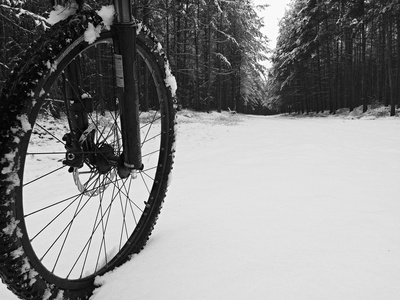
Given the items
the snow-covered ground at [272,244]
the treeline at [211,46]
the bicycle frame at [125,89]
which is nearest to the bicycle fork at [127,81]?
the bicycle frame at [125,89]

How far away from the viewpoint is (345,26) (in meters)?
23.3

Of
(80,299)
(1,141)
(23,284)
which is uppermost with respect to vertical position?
(1,141)

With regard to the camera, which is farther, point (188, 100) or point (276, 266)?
point (188, 100)

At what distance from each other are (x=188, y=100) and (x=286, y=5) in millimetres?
26141

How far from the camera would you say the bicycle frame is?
1396 mm

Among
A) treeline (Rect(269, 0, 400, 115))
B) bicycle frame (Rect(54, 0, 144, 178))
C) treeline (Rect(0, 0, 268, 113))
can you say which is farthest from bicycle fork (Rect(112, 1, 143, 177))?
treeline (Rect(269, 0, 400, 115))

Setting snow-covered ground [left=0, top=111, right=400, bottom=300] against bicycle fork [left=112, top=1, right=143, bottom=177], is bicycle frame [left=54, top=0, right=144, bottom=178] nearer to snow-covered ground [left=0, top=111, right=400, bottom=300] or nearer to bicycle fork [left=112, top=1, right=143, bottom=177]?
bicycle fork [left=112, top=1, right=143, bottom=177]

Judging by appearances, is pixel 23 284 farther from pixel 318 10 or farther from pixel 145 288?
pixel 318 10

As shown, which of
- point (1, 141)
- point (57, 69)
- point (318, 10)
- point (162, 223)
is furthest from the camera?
point (318, 10)

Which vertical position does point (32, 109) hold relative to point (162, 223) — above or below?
above

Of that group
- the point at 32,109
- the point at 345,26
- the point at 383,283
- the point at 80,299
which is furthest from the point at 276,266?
the point at 345,26

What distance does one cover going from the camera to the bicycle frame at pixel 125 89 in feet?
4.58

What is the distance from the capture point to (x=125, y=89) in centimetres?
148

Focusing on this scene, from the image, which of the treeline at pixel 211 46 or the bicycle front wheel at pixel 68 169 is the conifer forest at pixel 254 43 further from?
the bicycle front wheel at pixel 68 169
